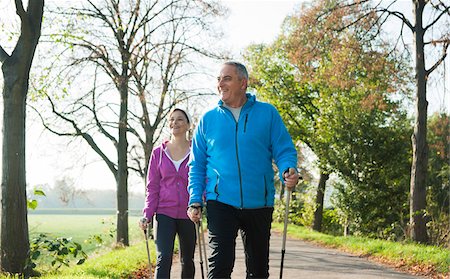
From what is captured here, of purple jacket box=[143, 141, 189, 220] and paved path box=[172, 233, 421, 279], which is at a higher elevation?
purple jacket box=[143, 141, 189, 220]

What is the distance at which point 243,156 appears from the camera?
475 centimetres

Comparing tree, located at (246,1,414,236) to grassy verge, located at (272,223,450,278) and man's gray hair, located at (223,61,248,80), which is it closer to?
grassy verge, located at (272,223,450,278)

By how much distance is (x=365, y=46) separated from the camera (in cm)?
1557

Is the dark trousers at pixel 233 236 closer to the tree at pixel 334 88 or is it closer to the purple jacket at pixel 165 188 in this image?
the purple jacket at pixel 165 188

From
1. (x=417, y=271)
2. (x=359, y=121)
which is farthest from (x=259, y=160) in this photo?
(x=359, y=121)

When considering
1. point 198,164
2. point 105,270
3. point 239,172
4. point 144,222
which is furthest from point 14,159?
point 239,172

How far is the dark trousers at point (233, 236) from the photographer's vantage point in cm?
463

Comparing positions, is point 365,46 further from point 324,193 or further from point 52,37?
point 324,193

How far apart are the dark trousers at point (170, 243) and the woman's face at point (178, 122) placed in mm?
884

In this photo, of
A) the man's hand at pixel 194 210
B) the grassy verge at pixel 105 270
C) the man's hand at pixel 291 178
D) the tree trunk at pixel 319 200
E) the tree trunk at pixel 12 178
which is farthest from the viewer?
the tree trunk at pixel 319 200

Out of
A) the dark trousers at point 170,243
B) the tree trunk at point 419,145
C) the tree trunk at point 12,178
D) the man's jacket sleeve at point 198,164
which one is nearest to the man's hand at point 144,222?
the dark trousers at point 170,243

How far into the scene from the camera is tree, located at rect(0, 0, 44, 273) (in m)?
8.98

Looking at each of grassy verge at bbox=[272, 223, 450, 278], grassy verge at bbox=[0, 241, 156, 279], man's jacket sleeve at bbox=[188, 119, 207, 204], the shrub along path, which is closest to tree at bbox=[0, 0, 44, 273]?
grassy verge at bbox=[0, 241, 156, 279]

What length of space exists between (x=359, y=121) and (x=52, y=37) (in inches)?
544
